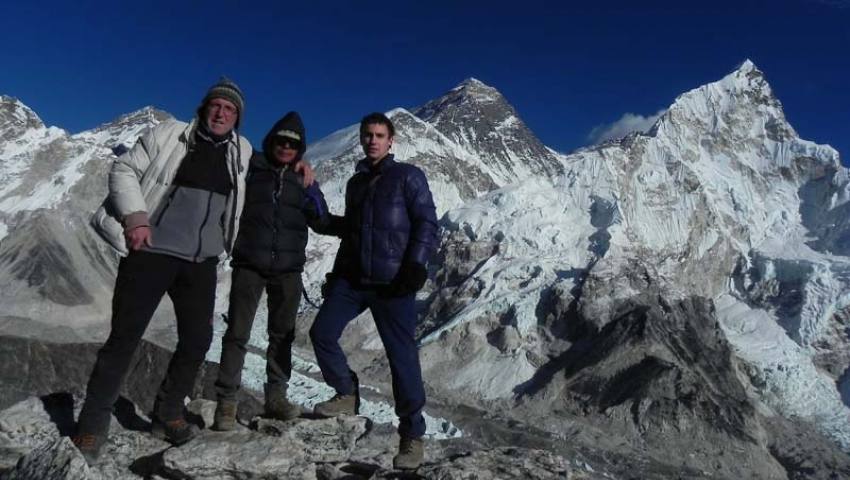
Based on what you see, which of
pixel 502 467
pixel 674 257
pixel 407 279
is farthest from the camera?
pixel 674 257

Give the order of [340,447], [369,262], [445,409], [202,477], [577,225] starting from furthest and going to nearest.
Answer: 1. [577,225]
2. [445,409]
3. [340,447]
4. [369,262]
5. [202,477]

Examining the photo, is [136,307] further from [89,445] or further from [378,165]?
[378,165]

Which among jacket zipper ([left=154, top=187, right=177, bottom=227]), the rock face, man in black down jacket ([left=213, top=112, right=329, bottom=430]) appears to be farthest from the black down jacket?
the rock face

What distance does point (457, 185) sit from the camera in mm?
102562

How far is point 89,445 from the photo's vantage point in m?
5.73

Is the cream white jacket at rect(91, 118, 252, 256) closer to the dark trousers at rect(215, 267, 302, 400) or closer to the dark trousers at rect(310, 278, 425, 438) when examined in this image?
the dark trousers at rect(215, 267, 302, 400)

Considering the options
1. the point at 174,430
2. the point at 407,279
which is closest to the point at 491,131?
the point at 407,279

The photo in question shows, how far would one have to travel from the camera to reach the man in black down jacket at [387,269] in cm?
614

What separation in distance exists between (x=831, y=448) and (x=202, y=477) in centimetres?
6717

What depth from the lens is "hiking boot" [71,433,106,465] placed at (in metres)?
5.70

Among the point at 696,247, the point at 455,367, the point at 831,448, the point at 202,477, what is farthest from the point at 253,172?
the point at 696,247

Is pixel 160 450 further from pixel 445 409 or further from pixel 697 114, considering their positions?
pixel 697 114

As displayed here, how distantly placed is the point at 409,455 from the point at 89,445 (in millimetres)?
2686

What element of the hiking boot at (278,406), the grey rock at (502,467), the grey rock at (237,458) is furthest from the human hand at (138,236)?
the grey rock at (502,467)
